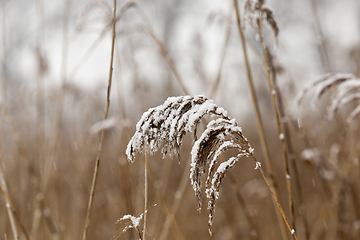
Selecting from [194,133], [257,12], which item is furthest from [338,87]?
[194,133]

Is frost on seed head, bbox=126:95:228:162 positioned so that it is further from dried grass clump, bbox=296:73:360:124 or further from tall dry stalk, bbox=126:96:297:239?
dried grass clump, bbox=296:73:360:124

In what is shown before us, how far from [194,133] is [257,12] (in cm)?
43

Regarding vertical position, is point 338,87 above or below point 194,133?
above

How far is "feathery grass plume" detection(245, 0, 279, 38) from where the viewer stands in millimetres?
728

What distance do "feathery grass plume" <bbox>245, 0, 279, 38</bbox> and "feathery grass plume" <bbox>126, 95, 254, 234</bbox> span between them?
14.4 inches

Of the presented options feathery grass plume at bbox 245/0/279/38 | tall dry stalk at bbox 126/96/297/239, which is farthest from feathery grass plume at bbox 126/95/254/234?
feathery grass plume at bbox 245/0/279/38

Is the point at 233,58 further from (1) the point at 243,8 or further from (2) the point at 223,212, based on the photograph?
(1) the point at 243,8

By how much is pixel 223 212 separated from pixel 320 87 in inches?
70.5

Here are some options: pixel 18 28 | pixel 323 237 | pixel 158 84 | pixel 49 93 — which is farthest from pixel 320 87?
pixel 158 84

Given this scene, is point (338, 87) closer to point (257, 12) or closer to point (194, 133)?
point (257, 12)

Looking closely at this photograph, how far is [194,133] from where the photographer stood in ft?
1.61

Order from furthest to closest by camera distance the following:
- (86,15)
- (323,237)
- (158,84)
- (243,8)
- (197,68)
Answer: (158,84)
(323,237)
(197,68)
(86,15)
(243,8)

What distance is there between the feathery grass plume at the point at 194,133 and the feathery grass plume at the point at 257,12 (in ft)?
1.20

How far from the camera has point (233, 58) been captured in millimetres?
2869
